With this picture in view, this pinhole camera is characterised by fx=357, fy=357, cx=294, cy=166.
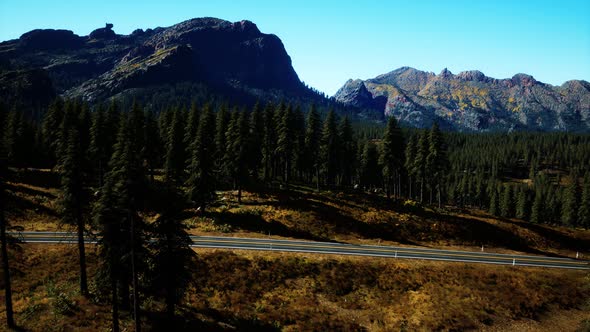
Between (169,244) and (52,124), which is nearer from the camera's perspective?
(169,244)

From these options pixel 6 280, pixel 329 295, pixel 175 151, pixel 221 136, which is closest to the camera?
pixel 6 280

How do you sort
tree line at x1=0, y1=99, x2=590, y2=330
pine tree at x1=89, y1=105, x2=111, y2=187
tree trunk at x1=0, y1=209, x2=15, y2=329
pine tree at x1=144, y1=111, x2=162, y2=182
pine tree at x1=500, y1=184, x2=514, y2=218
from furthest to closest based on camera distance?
1. pine tree at x1=500, y1=184, x2=514, y2=218
2. pine tree at x1=144, y1=111, x2=162, y2=182
3. pine tree at x1=89, y1=105, x2=111, y2=187
4. tree line at x1=0, y1=99, x2=590, y2=330
5. tree trunk at x1=0, y1=209, x2=15, y2=329

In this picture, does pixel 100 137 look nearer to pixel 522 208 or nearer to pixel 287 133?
pixel 287 133

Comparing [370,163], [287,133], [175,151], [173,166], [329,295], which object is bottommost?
[329,295]

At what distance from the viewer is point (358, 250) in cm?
4156

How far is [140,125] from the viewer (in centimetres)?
6322

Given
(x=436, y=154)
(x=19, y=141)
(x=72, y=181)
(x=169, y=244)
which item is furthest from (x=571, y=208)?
(x=19, y=141)

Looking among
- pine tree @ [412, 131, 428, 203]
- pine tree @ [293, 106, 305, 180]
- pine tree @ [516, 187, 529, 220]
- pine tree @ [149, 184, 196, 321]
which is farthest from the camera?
pine tree @ [516, 187, 529, 220]

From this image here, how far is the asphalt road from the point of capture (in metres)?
39.7

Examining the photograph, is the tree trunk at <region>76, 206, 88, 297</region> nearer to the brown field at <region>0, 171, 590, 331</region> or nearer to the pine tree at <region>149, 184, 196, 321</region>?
the brown field at <region>0, 171, 590, 331</region>

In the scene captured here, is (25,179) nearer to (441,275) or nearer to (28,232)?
(28,232)

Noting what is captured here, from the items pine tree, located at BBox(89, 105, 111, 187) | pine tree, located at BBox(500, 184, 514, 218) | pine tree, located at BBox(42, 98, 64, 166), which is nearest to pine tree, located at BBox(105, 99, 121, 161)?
pine tree, located at BBox(89, 105, 111, 187)

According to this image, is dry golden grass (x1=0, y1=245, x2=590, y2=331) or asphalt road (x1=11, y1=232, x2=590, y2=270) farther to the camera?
asphalt road (x1=11, y1=232, x2=590, y2=270)

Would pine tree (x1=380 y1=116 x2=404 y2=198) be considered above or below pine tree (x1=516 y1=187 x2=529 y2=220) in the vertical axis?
above
